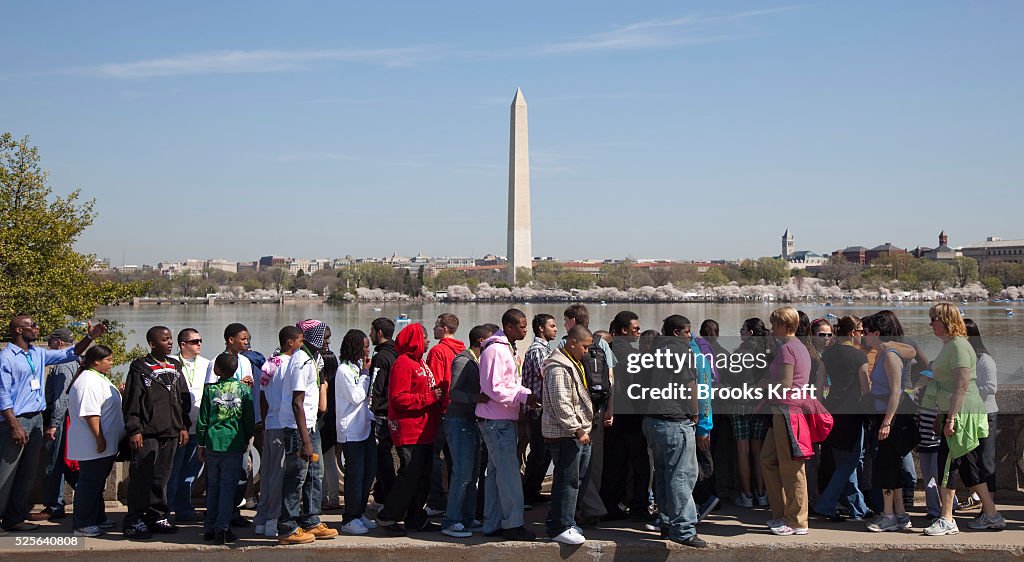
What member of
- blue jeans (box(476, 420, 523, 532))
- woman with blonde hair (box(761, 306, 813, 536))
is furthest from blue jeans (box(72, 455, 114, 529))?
woman with blonde hair (box(761, 306, 813, 536))

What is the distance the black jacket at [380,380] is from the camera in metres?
6.21

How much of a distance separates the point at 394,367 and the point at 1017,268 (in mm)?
143854

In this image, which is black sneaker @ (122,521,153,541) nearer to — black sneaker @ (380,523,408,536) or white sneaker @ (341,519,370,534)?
white sneaker @ (341,519,370,534)

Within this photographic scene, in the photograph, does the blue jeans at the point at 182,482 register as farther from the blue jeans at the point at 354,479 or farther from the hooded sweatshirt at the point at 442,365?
the hooded sweatshirt at the point at 442,365

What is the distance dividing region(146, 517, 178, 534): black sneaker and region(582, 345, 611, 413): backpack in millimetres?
3051

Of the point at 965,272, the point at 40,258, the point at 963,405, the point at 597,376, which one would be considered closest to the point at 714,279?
the point at 965,272

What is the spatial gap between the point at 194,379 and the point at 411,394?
1.80m

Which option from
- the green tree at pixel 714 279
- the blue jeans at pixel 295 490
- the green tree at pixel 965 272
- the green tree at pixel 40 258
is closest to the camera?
the blue jeans at pixel 295 490

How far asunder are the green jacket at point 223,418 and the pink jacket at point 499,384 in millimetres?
1605

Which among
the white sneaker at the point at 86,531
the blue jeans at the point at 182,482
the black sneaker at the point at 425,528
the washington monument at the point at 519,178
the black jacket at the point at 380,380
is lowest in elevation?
the black sneaker at the point at 425,528

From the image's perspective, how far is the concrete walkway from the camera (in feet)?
18.5

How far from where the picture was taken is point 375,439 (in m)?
6.37

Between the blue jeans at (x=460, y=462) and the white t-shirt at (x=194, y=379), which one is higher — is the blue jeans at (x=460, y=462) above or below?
below

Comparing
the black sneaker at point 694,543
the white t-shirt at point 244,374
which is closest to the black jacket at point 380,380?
the white t-shirt at point 244,374
